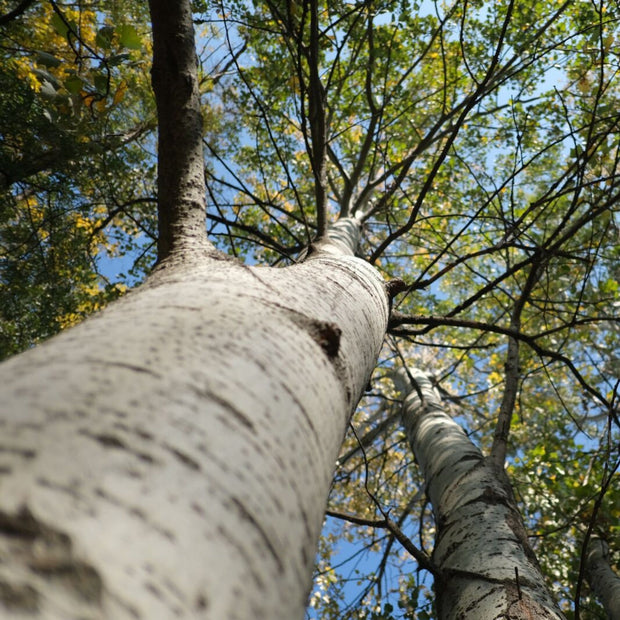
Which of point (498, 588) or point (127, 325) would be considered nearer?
point (127, 325)

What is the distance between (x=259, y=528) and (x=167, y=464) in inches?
3.8

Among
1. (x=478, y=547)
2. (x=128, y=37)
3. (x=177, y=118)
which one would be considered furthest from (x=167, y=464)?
(x=128, y=37)

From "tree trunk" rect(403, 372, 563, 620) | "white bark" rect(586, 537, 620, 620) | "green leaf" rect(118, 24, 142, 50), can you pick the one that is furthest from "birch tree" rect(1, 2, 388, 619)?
"white bark" rect(586, 537, 620, 620)

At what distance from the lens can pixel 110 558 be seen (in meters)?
0.26

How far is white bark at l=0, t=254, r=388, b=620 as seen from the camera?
26cm

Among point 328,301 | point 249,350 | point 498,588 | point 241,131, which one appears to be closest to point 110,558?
point 249,350

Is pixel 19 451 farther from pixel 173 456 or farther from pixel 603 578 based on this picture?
pixel 603 578

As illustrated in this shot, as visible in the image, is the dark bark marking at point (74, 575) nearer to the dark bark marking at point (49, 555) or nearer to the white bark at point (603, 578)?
the dark bark marking at point (49, 555)

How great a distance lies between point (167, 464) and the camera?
34cm

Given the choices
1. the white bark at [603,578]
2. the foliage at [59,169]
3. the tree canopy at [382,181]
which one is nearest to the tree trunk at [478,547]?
the tree canopy at [382,181]

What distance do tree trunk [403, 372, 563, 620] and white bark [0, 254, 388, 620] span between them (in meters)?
0.79

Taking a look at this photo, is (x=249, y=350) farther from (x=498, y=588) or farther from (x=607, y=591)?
(x=607, y=591)

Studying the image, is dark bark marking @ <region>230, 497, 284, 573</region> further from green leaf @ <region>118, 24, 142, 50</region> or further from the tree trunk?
green leaf @ <region>118, 24, 142, 50</region>

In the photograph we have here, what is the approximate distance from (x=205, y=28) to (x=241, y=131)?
136 centimetres
